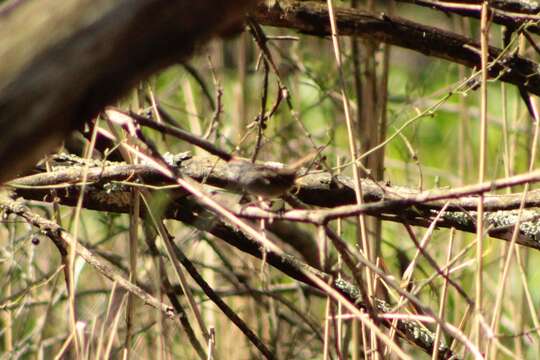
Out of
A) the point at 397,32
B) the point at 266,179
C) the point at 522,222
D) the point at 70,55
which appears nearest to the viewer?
the point at 70,55

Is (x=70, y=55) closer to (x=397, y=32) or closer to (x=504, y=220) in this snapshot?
(x=504, y=220)

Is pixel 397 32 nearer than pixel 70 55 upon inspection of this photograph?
No

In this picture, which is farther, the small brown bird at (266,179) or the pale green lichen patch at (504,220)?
the pale green lichen patch at (504,220)

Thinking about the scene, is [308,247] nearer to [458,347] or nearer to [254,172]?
[458,347]

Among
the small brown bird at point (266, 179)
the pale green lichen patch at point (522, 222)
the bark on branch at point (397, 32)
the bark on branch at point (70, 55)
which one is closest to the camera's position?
the bark on branch at point (70, 55)

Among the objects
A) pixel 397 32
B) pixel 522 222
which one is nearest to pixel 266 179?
pixel 522 222

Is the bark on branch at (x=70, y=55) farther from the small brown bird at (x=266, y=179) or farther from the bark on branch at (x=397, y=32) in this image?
the bark on branch at (x=397, y=32)

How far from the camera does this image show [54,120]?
558 millimetres

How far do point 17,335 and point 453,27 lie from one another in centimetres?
123

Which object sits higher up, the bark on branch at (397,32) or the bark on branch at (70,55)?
the bark on branch at (397,32)

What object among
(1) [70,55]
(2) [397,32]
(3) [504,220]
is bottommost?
(3) [504,220]

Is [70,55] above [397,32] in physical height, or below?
below

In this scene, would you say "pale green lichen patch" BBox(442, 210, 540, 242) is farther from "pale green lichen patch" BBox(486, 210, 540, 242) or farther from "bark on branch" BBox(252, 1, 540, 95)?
"bark on branch" BBox(252, 1, 540, 95)

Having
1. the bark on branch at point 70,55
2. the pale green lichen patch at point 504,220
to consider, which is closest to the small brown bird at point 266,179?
the bark on branch at point 70,55
